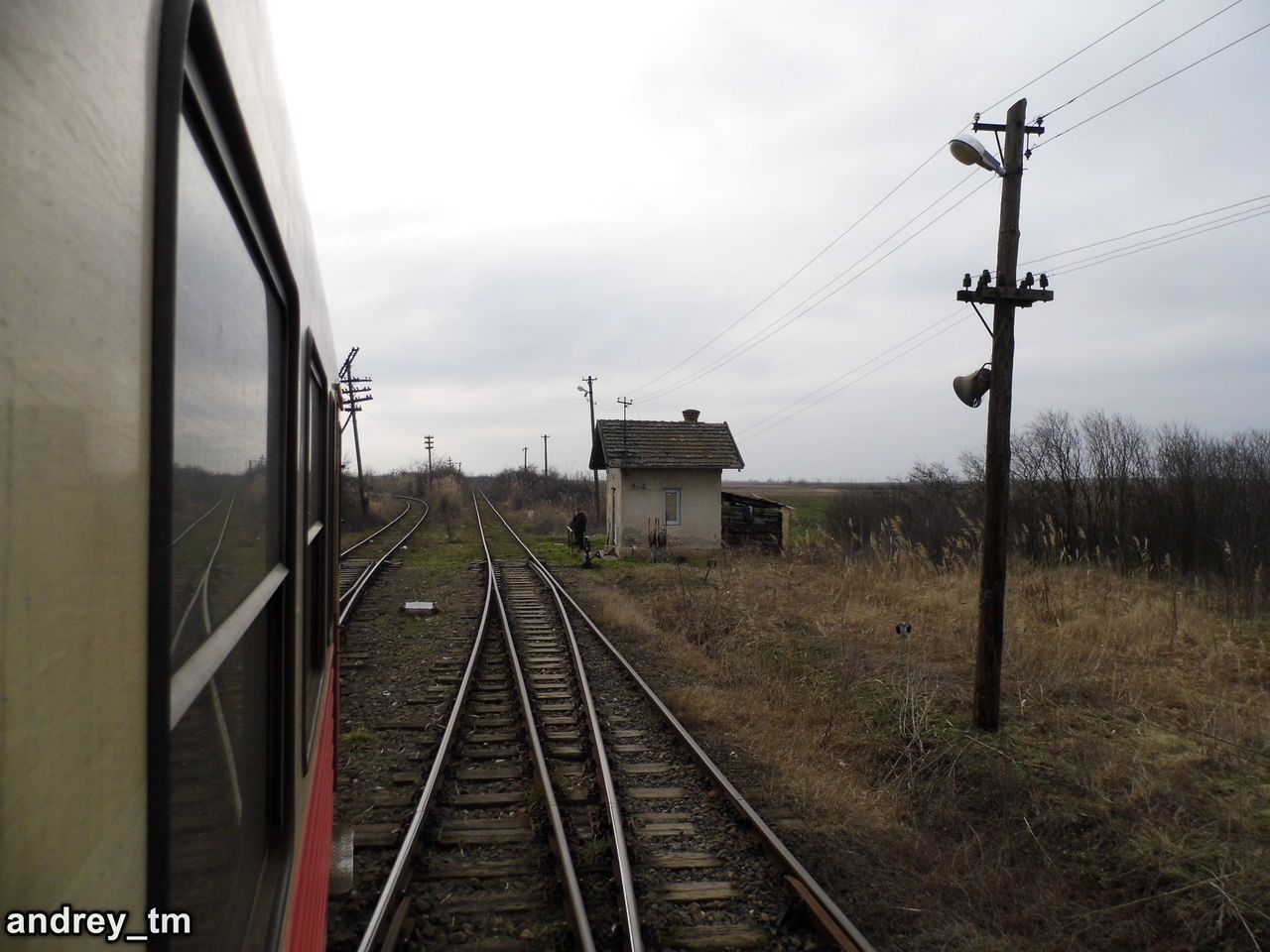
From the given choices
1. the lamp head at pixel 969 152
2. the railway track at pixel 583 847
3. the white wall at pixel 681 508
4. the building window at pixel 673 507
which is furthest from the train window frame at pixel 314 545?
the building window at pixel 673 507

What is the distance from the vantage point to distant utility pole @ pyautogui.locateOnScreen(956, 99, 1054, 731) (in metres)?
7.89

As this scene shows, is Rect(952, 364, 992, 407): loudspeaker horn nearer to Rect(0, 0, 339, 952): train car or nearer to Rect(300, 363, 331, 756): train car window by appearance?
Rect(300, 363, 331, 756): train car window

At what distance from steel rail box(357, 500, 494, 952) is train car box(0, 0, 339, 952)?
9.48 feet

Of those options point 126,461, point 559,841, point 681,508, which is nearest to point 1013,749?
point 559,841

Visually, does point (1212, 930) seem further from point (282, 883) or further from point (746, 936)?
point (282, 883)

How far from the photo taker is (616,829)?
514 centimetres

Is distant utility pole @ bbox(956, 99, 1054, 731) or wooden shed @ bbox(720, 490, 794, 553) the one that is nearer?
distant utility pole @ bbox(956, 99, 1054, 731)

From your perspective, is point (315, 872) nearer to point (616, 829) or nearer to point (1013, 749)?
point (616, 829)

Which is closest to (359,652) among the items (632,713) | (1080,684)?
(632,713)

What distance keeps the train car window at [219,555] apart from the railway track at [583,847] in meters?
2.75

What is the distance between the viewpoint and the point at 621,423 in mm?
26828

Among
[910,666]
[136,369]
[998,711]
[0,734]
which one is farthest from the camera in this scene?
[910,666]

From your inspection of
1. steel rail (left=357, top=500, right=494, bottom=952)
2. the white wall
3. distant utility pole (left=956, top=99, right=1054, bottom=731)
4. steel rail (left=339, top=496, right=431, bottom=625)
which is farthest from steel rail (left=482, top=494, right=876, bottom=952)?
the white wall

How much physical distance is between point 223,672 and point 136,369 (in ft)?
2.33
